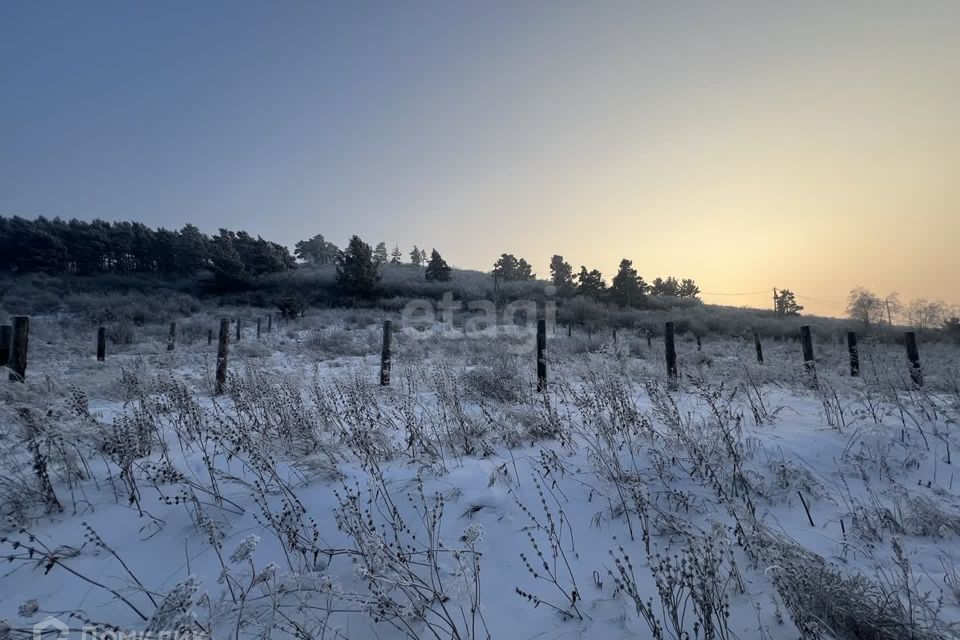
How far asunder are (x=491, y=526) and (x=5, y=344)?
6.97 metres

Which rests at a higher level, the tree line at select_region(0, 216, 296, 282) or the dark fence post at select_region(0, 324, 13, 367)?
the tree line at select_region(0, 216, 296, 282)

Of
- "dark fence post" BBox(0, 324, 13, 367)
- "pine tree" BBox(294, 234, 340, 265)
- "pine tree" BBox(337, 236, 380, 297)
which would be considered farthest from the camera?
"pine tree" BBox(294, 234, 340, 265)

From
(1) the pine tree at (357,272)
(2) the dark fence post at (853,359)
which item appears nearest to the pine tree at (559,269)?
(1) the pine tree at (357,272)

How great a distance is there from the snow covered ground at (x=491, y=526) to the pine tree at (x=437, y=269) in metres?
39.3

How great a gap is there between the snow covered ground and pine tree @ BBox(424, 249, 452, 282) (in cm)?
3927

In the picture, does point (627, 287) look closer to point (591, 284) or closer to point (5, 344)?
point (591, 284)

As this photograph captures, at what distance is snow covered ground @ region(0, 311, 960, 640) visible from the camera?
198cm

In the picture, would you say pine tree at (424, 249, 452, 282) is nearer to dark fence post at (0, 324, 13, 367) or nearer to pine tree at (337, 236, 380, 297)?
pine tree at (337, 236, 380, 297)

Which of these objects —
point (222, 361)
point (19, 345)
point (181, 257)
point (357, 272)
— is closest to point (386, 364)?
point (222, 361)

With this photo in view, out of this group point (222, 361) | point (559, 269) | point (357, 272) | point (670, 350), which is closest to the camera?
point (222, 361)

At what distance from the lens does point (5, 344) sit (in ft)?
17.4

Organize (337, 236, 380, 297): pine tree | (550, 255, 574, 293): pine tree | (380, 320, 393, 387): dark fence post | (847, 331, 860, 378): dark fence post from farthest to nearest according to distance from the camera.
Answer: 1. (550, 255, 574, 293): pine tree
2. (337, 236, 380, 297): pine tree
3. (380, 320, 393, 387): dark fence post
4. (847, 331, 860, 378): dark fence post

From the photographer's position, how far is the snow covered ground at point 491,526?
1979 millimetres

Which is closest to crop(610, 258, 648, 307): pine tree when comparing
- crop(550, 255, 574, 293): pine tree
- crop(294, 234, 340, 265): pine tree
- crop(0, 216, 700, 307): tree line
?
crop(0, 216, 700, 307): tree line
